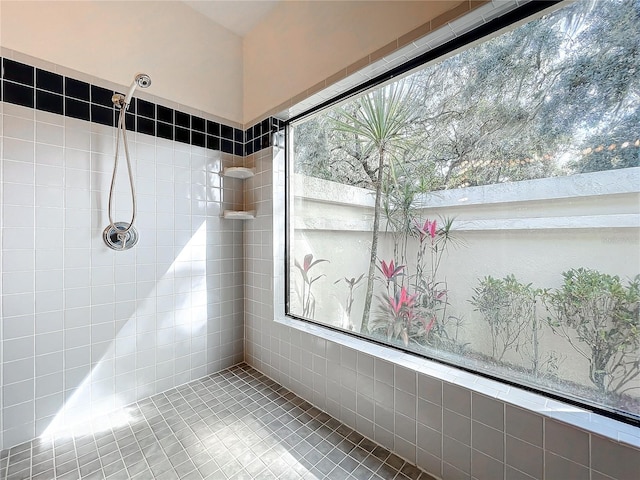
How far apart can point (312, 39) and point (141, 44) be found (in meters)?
1.02

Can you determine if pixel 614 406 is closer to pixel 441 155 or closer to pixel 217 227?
pixel 441 155

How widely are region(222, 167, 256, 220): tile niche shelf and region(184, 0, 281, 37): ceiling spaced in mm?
1024

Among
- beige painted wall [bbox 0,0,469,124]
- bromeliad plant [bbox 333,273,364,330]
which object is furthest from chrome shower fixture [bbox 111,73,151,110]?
bromeliad plant [bbox 333,273,364,330]

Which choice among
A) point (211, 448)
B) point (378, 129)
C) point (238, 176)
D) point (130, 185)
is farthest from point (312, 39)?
point (211, 448)

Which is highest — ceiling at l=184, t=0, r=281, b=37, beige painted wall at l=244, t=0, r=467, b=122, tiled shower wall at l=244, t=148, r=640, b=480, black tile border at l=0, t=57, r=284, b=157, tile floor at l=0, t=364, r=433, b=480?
ceiling at l=184, t=0, r=281, b=37

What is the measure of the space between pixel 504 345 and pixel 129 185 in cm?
203

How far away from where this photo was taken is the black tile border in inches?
50.1

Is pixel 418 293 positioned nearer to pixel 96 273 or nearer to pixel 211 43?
pixel 96 273

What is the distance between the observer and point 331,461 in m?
1.18

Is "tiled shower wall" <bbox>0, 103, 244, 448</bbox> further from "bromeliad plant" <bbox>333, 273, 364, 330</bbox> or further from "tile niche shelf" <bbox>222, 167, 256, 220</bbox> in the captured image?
"bromeliad plant" <bbox>333, 273, 364, 330</bbox>

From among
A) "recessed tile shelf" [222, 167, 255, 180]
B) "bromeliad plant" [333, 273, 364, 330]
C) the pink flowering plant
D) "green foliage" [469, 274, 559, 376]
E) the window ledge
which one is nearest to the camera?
the window ledge

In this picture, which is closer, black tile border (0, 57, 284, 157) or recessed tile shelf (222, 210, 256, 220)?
black tile border (0, 57, 284, 157)

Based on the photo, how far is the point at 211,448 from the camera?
1.24 meters

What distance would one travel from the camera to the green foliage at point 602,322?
830 millimetres
